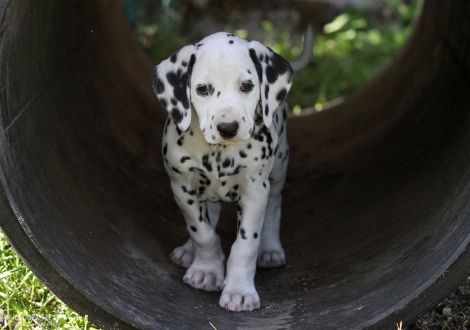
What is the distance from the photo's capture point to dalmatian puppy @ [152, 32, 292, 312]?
409 cm

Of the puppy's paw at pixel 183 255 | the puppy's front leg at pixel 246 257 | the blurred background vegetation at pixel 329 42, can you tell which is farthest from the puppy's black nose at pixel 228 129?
the blurred background vegetation at pixel 329 42

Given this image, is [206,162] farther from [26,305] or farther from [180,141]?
[26,305]

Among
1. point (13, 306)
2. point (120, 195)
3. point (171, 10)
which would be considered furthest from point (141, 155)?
point (171, 10)

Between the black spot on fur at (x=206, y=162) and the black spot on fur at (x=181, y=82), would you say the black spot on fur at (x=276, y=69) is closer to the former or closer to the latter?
the black spot on fur at (x=181, y=82)

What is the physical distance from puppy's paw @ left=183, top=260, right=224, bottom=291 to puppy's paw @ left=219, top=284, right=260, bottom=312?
24cm

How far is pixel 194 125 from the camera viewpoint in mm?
4492

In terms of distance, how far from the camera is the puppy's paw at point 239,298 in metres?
4.47

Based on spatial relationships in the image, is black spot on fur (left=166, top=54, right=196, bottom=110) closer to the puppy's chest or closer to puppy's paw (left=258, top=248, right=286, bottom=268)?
the puppy's chest

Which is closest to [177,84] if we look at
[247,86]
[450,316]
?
[247,86]

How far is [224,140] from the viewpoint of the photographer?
3.98 m

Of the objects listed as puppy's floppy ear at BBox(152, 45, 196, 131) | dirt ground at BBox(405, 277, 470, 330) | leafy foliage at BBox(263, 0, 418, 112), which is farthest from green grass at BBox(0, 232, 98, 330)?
leafy foliage at BBox(263, 0, 418, 112)

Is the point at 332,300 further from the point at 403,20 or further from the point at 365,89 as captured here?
the point at 403,20

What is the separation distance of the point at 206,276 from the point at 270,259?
60 centimetres

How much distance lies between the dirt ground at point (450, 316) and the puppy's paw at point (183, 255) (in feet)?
5.09
